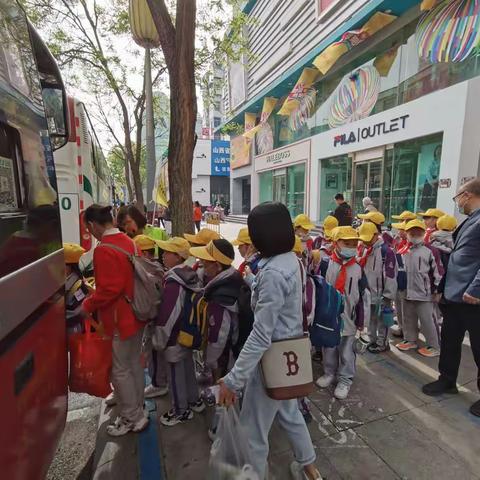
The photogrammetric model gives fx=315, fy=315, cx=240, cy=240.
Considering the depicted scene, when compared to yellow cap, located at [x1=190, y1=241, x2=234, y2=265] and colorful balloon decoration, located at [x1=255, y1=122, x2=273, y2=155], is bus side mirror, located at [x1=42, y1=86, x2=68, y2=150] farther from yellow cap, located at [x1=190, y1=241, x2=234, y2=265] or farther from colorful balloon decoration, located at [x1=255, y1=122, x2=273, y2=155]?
colorful balloon decoration, located at [x1=255, y1=122, x2=273, y2=155]

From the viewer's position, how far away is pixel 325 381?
10.2 feet

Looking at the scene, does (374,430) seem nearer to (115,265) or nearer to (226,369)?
(226,369)

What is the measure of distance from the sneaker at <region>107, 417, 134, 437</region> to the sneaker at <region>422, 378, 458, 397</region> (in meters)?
2.64

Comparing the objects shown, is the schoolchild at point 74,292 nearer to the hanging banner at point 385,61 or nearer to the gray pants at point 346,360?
the gray pants at point 346,360

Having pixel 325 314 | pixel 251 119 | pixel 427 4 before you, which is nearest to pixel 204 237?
pixel 325 314

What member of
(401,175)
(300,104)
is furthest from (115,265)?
(300,104)

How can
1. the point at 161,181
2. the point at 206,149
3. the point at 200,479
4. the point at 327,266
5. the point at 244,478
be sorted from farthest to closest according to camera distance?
the point at 206,149 < the point at 161,181 < the point at 327,266 < the point at 200,479 < the point at 244,478

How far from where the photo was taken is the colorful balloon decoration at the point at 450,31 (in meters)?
7.50

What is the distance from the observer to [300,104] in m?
16.2

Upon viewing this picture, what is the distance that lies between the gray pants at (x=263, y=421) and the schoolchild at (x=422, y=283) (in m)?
2.46

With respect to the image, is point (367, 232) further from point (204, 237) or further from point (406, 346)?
point (204, 237)

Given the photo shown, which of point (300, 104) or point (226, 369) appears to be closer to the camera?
point (226, 369)

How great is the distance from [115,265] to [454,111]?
9141mm

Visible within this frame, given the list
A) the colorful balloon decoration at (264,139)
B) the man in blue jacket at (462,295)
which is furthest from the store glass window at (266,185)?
the man in blue jacket at (462,295)
